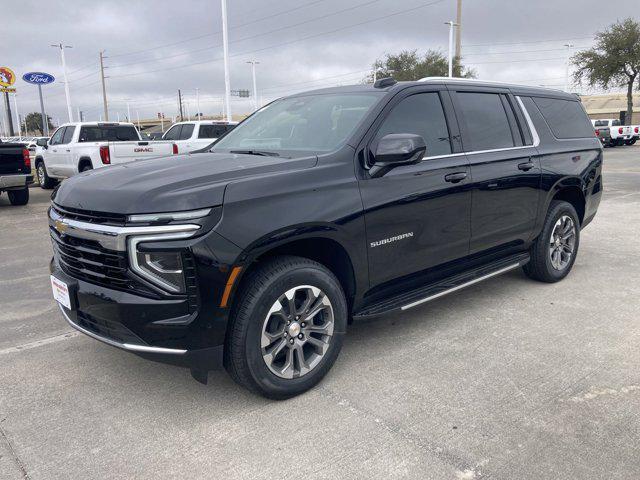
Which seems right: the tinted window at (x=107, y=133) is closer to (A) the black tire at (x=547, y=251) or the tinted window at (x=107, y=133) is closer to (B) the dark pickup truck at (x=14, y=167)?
(B) the dark pickup truck at (x=14, y=167)

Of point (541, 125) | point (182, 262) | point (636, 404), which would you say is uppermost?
point (541, 125)

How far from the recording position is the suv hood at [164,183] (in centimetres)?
273

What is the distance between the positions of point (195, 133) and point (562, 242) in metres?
12.0

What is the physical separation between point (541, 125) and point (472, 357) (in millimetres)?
2550

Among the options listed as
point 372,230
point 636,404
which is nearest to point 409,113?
point 372,230

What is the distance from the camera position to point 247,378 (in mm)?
2971

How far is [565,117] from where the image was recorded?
543 cm

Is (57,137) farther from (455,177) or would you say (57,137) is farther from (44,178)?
(455,177)

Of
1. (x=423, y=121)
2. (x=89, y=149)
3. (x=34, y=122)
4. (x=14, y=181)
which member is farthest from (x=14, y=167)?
(x=34, y=122)

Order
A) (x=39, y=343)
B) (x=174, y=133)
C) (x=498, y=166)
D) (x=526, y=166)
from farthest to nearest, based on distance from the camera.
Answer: (x=174, y=133) → (x=526, y=166) → (x=498, y=166) → (x=39, y=343)

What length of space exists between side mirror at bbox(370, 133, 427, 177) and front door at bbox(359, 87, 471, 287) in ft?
0.30

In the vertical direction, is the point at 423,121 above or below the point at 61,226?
above

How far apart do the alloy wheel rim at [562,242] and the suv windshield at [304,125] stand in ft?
8.46

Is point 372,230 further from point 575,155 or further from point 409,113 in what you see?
point 575,155
